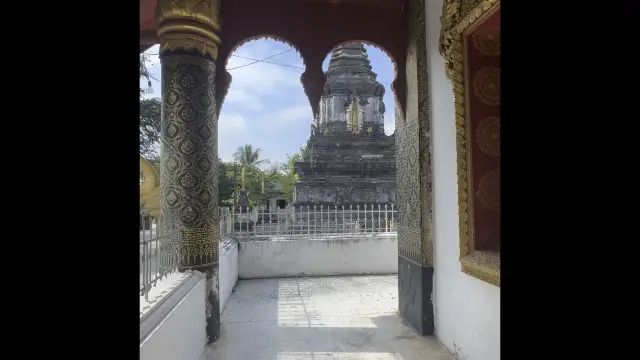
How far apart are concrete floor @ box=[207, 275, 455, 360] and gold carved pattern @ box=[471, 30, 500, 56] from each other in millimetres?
2278

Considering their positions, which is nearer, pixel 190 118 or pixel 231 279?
pixel 190 118

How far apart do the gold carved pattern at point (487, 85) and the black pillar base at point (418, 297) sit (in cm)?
148

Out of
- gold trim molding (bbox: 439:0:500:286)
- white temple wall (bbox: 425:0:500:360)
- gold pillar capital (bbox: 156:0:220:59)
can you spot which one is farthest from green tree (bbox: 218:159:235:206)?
gold trim molding (bbox: 439:0:500:286)

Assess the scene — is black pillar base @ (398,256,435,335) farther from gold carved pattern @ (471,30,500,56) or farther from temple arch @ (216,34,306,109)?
temple arch @ (216,34,306,109)

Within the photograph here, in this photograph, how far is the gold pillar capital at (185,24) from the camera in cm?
295

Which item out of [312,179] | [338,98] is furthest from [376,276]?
[338,98]

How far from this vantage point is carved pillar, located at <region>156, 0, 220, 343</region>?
296cm

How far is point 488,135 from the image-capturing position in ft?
8.75

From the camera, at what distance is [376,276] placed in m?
5.83

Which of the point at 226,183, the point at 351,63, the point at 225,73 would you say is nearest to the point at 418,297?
the point at 225,73
